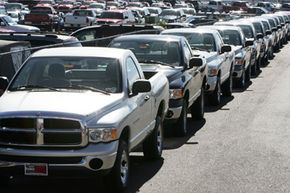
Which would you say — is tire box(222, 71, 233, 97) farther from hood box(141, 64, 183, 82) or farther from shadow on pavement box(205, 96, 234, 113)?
hood box(141, 64, 183, 82)

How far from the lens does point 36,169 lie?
702 cm

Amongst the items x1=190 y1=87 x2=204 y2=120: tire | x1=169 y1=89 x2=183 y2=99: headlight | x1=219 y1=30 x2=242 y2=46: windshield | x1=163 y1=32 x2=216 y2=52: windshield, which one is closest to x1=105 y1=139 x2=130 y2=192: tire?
x1=169 y1=89 x2=183 y2=99: headlight

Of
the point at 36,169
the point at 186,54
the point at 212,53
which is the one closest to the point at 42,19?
the point at 212,53

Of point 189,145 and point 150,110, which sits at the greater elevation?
point 150,110

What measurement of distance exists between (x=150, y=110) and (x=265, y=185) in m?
1.90

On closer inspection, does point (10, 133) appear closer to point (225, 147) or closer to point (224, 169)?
point (224, 169)

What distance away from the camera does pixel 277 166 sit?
31.3 feet

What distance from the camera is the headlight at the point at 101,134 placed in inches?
279

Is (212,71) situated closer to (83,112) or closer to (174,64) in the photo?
(174,64)

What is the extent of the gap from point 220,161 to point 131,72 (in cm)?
214

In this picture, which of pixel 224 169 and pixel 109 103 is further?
pixel 224 169

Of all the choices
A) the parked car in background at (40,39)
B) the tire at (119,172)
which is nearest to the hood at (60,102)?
the tire at (119,172)

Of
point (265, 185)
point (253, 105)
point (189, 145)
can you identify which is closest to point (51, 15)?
point (253, 105)

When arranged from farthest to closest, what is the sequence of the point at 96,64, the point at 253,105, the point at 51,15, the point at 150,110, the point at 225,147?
the point at 51,15, the point at 253,105, the point at 225,147, the point at 150,110, the point at 96,64
